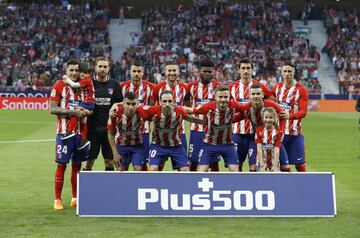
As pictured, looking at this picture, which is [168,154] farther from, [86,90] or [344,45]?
[344,45]

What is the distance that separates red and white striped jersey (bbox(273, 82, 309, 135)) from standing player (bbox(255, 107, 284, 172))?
2.38ft

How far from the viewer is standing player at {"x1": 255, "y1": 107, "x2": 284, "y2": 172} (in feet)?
33.8

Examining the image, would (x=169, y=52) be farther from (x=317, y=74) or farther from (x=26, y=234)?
(x=26, y=234)

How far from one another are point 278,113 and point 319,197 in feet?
5.21

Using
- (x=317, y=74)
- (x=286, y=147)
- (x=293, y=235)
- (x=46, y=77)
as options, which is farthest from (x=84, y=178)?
(x=317, y=74)

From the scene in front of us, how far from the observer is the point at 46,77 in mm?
41062

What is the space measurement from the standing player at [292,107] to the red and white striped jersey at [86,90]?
9.24ft

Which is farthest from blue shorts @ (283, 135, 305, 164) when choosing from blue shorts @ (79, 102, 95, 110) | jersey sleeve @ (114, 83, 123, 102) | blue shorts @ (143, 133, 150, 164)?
blue shorts @ (79, 102, 95, 110)

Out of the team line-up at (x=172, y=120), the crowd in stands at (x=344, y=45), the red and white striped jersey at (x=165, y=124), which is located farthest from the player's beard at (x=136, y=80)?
the crowd in stands at (x=344, y=45)

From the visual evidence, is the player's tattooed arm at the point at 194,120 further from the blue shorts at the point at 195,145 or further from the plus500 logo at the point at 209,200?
the plus500 logo at the point at 209,200

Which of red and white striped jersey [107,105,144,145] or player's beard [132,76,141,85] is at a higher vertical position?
player's beard [132,76,141,85]

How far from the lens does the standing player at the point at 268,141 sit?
1030 cm

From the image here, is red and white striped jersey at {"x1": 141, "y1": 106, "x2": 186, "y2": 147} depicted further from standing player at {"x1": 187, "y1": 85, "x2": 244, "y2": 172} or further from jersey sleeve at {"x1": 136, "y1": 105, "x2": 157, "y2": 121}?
standing player at {"x1": 187, "y1": 85, "x2": 244, "y2": 172}

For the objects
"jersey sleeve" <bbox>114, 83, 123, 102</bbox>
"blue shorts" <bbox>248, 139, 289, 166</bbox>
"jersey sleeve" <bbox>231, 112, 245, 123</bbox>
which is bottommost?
"blue shorts" <bbox>248, 139, 289, 166</bbox>
